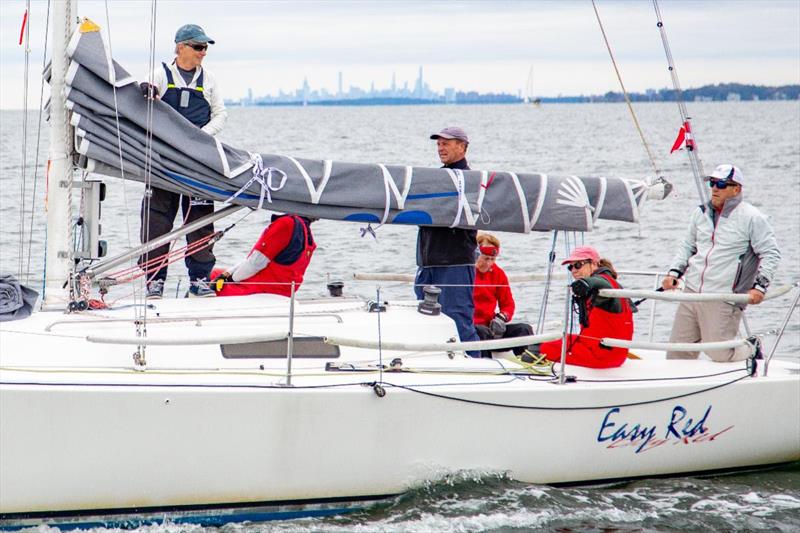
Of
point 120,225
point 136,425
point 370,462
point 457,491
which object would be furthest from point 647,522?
point 120,225

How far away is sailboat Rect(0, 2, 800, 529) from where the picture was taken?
19.8 feet

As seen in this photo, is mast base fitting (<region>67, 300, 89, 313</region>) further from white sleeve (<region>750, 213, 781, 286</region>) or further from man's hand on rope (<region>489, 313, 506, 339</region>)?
white sleeve (<region>750, 213, 781, 286</region>)

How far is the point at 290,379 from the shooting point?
625 cm

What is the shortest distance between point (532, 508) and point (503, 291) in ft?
6.11

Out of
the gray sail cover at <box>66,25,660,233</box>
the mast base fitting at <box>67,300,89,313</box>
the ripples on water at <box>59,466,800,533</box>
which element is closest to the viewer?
the ripples on water at <box>59,466,800,533</box>

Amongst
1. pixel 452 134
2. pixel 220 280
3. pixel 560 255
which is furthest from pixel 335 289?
pixel 560 255

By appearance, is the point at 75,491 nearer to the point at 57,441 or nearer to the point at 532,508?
the point at 57,441

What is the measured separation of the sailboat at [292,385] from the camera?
6.03 meters

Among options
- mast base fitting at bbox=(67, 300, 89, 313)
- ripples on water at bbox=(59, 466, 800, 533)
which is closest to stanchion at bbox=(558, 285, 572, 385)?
ripples on water at bbox=(59, 466, 800, 533)

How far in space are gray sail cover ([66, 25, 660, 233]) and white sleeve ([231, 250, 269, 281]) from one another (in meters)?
0.45

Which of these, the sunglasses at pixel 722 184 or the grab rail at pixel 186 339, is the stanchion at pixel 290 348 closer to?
the grab rail at pixel 186 339

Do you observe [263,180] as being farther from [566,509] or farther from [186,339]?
[566,509]

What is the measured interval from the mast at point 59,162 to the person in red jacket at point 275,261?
1.05m

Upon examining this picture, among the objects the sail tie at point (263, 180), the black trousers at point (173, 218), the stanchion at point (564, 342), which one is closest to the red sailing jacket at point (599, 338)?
the stanchion at point (564, 342)
